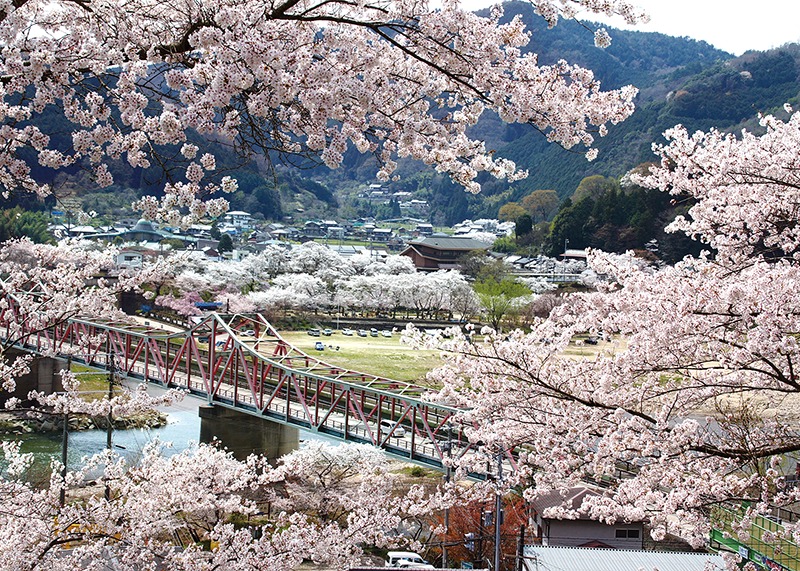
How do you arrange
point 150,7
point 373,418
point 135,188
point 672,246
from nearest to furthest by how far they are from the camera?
1. point 150,7
2. point 373,418
3. point 672,246
4. point 135,188

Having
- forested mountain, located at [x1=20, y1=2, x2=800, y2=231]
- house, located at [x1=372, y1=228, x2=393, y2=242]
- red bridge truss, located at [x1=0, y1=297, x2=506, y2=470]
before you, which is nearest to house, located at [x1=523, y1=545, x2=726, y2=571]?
red bridge truss, located at [x1=0, y1=297, x2=506, y2=470]

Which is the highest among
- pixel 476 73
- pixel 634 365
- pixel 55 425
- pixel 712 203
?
pixel 476 73

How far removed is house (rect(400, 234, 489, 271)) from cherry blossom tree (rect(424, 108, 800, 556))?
46658mm

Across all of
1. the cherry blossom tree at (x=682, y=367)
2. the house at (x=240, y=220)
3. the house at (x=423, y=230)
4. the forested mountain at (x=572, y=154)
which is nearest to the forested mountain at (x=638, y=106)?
the forested mountain at (x=572, y=154)

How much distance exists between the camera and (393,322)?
37.8 meters

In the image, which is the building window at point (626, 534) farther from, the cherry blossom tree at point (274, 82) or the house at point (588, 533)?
the cherry blossom tree at point (274, 82)

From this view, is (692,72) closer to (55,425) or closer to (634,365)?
(55,425)

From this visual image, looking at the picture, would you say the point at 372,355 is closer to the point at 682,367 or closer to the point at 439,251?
the point at 439,251

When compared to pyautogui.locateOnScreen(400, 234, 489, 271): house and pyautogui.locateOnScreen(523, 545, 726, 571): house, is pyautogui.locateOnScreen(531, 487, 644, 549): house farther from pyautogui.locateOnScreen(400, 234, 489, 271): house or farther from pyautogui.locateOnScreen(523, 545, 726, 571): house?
pyautogui.locateOnScreen(400, 234, 489, 271): house

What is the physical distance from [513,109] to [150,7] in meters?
1.35

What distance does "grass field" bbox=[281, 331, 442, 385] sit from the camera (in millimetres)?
27062

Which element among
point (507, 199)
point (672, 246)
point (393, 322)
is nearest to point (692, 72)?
point (507, 199)

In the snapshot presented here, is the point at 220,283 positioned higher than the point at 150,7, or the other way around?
the point at 150,7

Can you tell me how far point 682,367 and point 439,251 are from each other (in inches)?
1934
